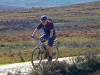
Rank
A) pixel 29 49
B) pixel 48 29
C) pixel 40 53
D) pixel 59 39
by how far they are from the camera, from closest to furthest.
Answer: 1. pixel 48 29
2. pixel 40 53
3. pixel 29 49
4. pixel 59 39

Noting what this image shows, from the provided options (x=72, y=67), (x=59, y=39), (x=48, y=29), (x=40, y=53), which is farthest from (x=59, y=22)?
(x=72, y=67)

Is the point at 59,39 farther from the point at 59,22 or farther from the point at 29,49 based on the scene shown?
the point at 59,22

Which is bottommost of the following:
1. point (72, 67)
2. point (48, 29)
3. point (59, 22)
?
point (59, 22)

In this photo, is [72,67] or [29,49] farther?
[29,49]

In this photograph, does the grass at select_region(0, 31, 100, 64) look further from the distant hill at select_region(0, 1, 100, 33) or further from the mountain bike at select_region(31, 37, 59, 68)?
the distant hill at select_region(0, 1, 100, 33)

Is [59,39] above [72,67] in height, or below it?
below

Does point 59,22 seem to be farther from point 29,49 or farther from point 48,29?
point 48,29

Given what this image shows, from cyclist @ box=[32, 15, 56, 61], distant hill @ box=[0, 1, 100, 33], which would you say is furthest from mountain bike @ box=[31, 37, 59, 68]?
distant hill @ box=[0, 1, 100, 33]

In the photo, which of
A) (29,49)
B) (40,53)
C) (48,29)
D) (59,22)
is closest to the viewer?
(48,29)

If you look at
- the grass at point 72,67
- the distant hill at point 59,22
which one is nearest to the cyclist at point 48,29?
the grass at point 72,67

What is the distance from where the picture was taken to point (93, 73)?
10891 millimetres

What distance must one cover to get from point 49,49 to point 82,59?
1232 mm

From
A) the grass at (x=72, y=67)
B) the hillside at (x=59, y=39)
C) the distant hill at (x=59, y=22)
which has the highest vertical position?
the grass at (x=72, y=67)

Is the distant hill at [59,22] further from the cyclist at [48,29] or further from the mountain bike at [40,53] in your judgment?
the cyclist at [48,29]
